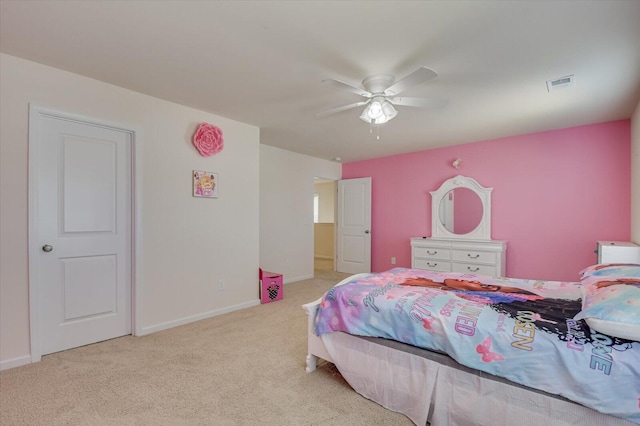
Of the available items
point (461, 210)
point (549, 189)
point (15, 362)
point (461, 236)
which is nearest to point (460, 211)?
point (461, 210)

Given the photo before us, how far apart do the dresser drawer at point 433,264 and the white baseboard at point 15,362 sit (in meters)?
4.59

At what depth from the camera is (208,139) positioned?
11.4 feet

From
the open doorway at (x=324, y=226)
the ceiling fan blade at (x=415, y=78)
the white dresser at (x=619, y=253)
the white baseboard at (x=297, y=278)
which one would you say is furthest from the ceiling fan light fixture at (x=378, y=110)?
the open doorway at (x=324, y=226)

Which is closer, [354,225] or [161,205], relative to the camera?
[161,205]

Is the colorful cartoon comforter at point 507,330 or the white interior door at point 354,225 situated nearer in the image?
the colorful cartoon comforter at point 507,330

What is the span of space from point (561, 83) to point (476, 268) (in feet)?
8.41

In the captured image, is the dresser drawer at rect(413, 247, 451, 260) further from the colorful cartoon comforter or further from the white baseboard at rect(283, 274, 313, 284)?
the colorful cartoon comforter

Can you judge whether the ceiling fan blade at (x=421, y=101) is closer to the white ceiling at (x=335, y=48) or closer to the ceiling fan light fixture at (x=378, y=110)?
the ceiling fan light fixture at (x=378, y=110)

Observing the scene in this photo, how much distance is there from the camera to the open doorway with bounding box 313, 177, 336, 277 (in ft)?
26.1

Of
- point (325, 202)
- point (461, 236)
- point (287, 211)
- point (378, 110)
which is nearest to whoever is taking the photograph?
point (378, 110)

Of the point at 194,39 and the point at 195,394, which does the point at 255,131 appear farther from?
the point at 195,394

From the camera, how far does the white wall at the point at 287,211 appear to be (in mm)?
4953

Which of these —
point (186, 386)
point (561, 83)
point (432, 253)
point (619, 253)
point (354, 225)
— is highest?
point (561, 83)

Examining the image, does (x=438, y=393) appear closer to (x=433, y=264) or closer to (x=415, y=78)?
(x=415, y=78)
